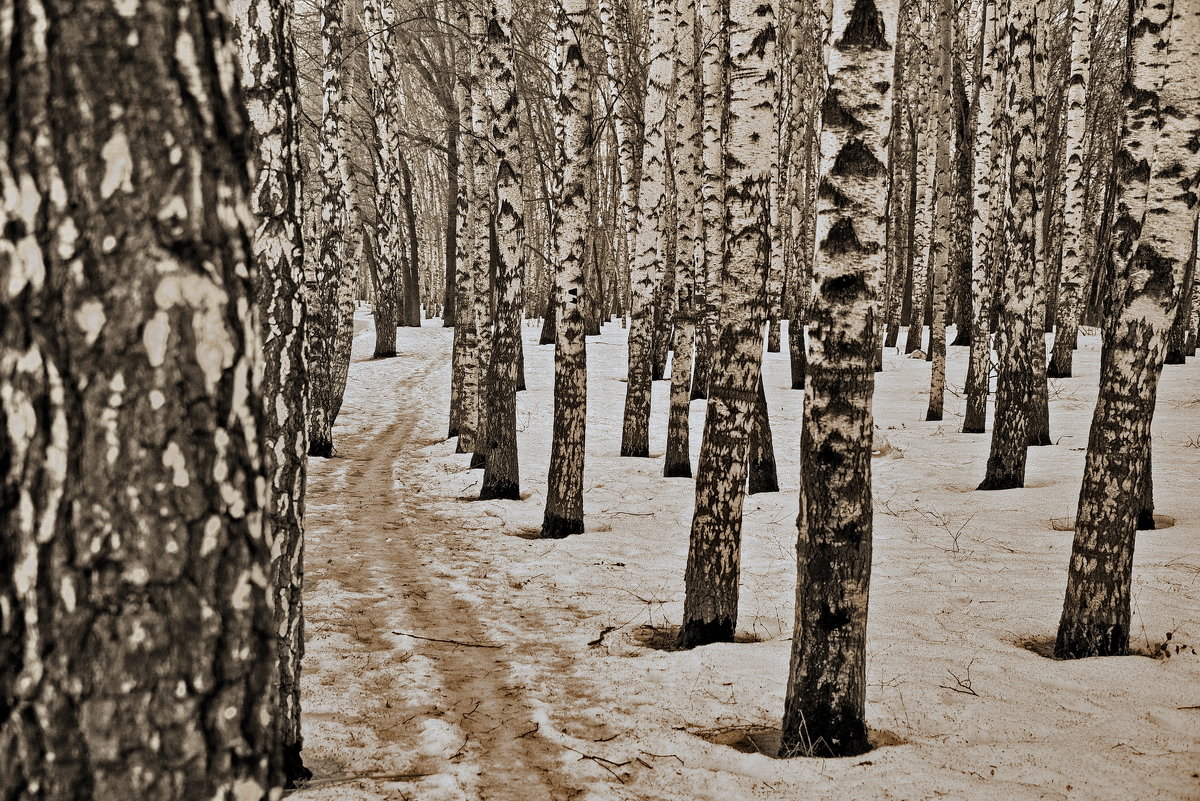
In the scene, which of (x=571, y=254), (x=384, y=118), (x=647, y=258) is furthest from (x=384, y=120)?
(x=571, y=254)

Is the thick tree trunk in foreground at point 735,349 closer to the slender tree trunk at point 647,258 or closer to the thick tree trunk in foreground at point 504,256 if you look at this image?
the thick tree trunk in foreground at point 504,256

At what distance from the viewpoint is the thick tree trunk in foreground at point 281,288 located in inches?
147

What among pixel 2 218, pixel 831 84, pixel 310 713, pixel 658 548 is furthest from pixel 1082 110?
pixel 2 218

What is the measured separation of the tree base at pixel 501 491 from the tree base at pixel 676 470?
194 cm

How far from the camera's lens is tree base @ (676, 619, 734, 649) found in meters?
5.88

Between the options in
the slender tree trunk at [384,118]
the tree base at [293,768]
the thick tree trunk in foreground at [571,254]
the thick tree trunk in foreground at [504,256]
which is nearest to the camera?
the tree base at [293,768]

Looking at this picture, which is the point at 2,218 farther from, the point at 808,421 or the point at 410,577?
the point at 410,577

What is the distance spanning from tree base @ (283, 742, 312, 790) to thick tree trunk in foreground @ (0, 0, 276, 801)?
279 centimetres

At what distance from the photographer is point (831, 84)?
4227 millimetres

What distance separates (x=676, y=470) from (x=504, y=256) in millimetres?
3462

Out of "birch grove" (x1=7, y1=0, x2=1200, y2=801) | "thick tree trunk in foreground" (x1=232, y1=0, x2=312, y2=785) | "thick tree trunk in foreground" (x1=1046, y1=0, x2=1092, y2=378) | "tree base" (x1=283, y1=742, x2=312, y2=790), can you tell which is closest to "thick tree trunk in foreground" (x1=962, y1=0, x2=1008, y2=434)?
"birch grove" (x1=7, y1=0, x2=1200, y2=801)

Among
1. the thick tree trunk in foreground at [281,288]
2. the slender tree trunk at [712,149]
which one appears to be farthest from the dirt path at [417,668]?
the slender tree trunk at [712,149]

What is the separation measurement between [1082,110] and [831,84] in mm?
12354

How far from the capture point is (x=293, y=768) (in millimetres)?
3973
